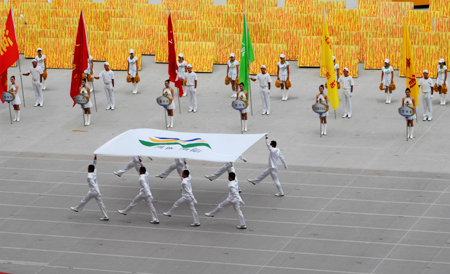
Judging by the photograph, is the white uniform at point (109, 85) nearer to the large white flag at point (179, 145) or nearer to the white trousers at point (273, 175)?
the large white flag at point (179, 145)

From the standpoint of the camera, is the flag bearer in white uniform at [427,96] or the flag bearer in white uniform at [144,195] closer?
the flag bearer in white uniform at [144,195]

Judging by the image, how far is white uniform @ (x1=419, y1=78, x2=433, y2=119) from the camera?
98.9 ft

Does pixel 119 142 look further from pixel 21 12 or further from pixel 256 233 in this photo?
pixel 21 12

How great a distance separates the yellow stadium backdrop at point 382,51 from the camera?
119 feet

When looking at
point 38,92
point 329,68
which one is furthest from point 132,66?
point 329,68

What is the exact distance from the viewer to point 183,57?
37.0 m

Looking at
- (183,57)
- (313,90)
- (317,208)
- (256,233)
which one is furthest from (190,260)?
(183,57)

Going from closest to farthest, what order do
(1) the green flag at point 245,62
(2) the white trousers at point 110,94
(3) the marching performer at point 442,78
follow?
(1) the green flag at point 245,62 → (3) the marching performer at point 442,78 → (2) the white trousers at point 110,94

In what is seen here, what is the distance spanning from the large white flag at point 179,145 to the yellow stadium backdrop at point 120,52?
13422 mm

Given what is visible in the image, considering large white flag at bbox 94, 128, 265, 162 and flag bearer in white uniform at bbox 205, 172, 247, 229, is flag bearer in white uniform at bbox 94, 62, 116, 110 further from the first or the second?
flag bearer in white uniform at bbox 205, 172, 247, 229

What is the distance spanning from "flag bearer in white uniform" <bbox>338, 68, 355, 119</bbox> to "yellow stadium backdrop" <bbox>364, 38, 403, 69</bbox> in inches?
216

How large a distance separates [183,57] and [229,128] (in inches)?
291

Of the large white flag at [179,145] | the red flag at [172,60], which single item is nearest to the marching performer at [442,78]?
the red flag at [172,60]

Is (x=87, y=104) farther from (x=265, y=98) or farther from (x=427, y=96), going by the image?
(x=427, y=96)
